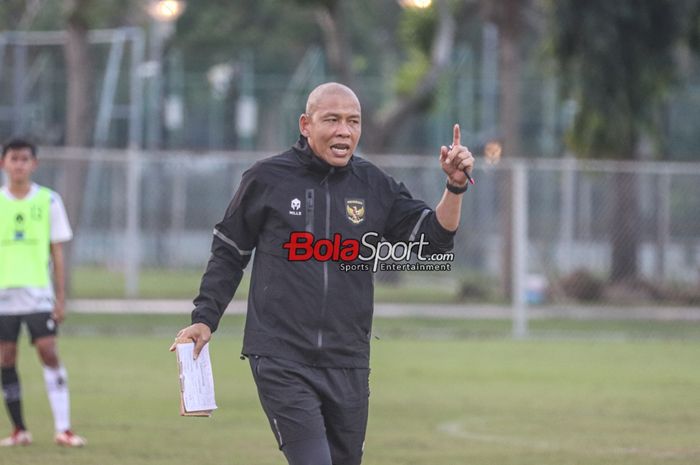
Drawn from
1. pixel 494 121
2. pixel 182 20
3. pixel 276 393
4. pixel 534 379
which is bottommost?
pixel 534 379

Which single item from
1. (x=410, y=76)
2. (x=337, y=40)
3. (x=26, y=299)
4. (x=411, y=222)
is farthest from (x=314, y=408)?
(x=410, y=76)

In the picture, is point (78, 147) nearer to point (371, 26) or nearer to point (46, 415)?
point (46, 415)

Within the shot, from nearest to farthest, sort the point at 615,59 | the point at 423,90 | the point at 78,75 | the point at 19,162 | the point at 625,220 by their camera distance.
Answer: the point at 19,162 → the point at 615,59 → the point at 625,220 → the point at 78,75 → the point at 423,90

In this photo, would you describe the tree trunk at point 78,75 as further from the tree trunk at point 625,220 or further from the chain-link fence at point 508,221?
the tree trunk at point 625,220

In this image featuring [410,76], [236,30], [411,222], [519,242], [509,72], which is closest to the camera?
[411,222]

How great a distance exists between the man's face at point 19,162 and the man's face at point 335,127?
194 inches

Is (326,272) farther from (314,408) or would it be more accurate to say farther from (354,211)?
(314,408)

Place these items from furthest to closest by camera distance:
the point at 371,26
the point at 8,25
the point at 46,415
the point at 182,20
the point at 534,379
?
the point at 371,26 < the point at 182,20 < the point at 8,25 < the point at 534,379 < the point at 46,415

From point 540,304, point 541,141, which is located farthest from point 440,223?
point 541,141

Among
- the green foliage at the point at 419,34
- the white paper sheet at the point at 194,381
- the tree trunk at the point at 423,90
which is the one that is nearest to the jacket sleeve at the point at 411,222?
the white paper sheet at the point at 194,381

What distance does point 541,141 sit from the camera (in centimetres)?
4606

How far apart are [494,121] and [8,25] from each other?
15079mm

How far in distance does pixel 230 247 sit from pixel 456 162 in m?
1.12

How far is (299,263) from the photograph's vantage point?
6699 mm
